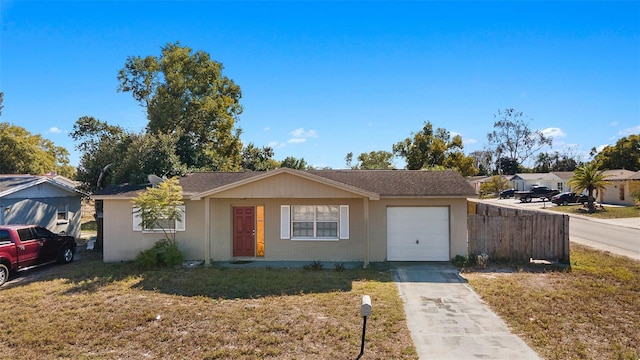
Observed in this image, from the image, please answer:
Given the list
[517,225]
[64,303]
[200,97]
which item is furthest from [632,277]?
[200,97]

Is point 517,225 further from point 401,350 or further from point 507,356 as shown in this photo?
point 401,350

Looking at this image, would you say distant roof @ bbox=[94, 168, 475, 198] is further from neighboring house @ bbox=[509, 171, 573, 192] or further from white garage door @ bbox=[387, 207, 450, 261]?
neighboring house @ bbox=[509, 171, 573, 192]

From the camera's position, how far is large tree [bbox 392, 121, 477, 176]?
128 ft

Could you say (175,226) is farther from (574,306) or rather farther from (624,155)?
(624,155)

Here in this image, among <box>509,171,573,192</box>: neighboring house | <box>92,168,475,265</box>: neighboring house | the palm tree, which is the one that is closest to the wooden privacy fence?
<box>92,168,475,265</box>: neighboring house

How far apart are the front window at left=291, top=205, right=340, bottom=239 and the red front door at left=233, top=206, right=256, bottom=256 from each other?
5.25 feet

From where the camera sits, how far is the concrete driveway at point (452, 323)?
6.57 meters

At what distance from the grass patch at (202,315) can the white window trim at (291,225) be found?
67.9 inches

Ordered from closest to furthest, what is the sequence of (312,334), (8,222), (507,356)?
(507,356) < (312,334) < (8,222)

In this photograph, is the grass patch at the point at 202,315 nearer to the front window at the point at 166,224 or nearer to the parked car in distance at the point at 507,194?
the front window at the point at 166,224

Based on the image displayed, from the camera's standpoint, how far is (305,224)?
13.9 metres

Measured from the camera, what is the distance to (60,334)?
7.42 metres

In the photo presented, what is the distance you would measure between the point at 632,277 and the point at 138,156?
18.9 meters

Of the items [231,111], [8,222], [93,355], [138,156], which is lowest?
[93,355]
